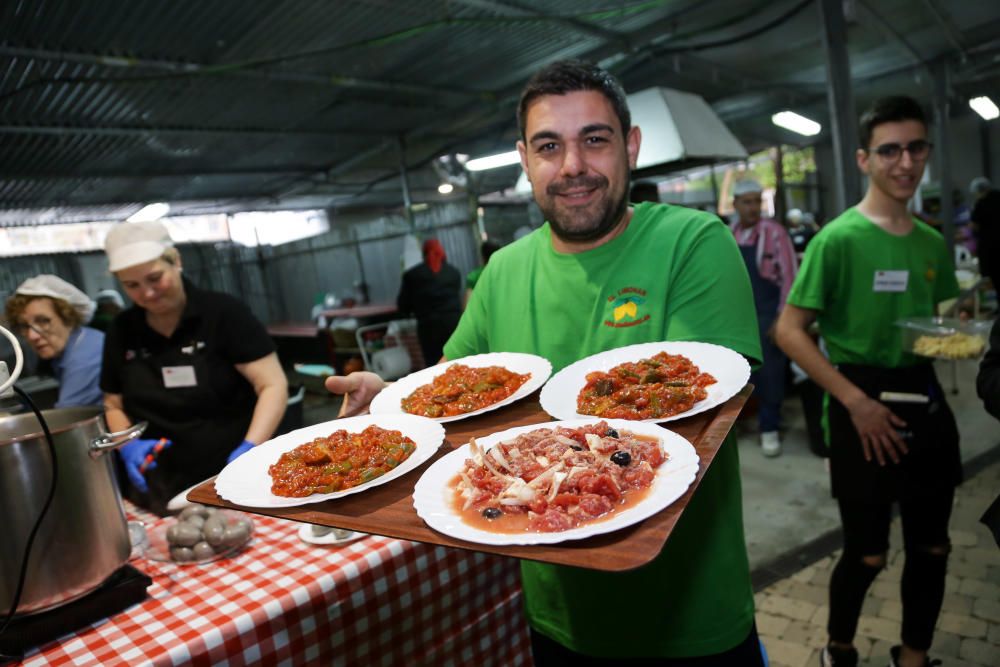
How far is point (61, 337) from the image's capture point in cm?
357

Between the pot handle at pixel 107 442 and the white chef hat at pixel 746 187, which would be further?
the white chef hat at pixel 746 187

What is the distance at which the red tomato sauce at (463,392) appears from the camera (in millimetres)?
1578

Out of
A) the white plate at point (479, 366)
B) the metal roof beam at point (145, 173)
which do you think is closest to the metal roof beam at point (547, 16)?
the white plate at point (479, 366)

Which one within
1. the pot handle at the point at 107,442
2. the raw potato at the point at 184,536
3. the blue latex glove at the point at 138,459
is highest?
the pot handle at the point at 107,442

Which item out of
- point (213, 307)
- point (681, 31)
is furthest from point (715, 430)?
point (681, 31)

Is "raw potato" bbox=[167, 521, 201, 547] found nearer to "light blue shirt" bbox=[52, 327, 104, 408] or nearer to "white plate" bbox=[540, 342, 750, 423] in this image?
"white plate" bbox=[540, 342, 750, 423]

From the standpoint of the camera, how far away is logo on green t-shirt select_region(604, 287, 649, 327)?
1.61 meters

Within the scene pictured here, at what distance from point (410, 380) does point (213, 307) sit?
138 centimetres

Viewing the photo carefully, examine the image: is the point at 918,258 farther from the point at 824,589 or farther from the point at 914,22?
the point at 914,22

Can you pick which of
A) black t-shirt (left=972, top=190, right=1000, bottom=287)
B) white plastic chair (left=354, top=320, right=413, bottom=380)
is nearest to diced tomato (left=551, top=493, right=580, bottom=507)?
black t-shirt (left=972, top=190, right=1000, bottom=287)

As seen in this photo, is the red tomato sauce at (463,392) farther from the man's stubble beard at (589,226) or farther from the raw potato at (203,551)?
the raw potato at (203,551)

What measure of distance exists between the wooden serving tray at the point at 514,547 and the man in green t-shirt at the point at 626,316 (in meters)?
0.26

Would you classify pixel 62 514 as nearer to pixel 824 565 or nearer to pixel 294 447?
pixel 294 447

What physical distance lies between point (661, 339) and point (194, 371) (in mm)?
2085
